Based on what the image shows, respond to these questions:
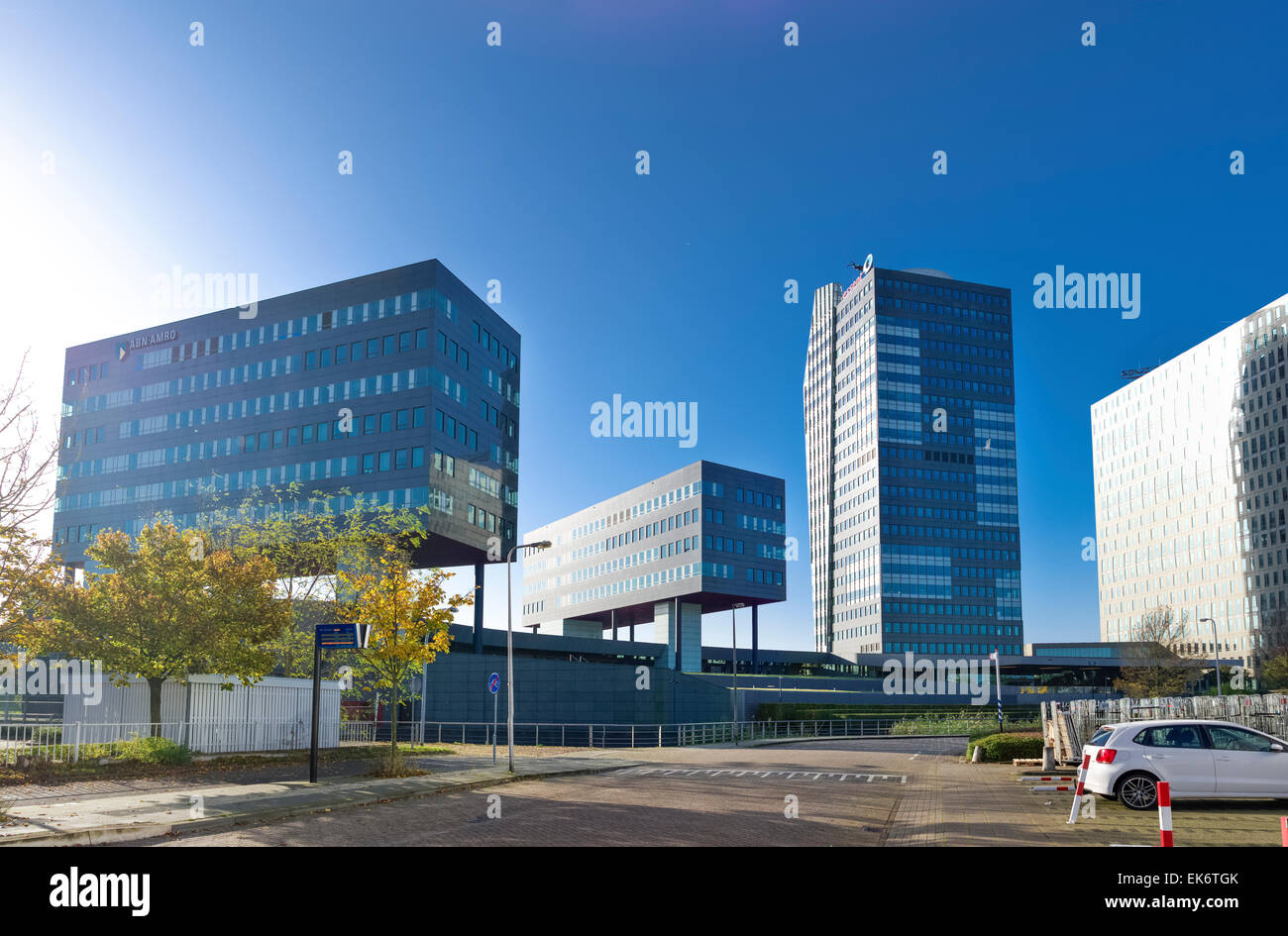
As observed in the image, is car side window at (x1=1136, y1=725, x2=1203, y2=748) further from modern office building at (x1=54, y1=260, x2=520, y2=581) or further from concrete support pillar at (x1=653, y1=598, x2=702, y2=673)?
concrete support pillar at (x1=653, y1=598, x2=702, y2=673)

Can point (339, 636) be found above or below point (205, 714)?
above

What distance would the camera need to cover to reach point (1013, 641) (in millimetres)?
155125

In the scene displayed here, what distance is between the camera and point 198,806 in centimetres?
1688

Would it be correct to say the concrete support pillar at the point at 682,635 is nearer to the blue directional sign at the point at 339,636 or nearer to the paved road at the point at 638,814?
the paved road at the point at 638,814

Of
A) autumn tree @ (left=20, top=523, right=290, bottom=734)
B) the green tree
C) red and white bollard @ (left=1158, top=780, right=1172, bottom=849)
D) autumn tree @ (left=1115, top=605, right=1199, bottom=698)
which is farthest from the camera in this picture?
autumn tree @ (left=1115, top=605, right=1199, bottom=698)

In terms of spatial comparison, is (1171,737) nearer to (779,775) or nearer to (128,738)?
(779,775)

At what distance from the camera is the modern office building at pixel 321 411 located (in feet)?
233

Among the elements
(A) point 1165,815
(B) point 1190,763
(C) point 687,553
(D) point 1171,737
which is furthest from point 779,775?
(C) point 687,553

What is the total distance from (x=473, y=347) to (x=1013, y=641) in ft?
363

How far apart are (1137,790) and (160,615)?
2349cm

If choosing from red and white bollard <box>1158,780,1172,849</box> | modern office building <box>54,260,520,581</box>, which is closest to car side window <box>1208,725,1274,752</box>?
red and white bollard <box>1158,780,1172,849</box>

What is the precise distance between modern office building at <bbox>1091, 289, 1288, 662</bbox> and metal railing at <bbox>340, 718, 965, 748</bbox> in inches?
2897

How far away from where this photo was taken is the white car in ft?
54.8
